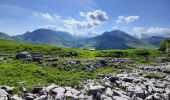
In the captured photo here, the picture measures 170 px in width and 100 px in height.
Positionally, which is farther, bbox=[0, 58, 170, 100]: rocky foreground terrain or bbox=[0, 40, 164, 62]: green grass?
bbox=[0, 40, 164, 62]: green grass

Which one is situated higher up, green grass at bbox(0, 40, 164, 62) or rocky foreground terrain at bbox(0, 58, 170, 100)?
green grass at bbox(0, 40, 164, 62)

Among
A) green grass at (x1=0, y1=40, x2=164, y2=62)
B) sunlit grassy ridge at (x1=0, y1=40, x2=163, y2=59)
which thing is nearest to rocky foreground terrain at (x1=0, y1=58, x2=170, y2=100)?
green grass at (x1=0, y1=40, x2=164, y2=62)

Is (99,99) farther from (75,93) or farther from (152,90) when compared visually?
(152,90)

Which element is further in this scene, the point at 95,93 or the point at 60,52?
the point at 60,52

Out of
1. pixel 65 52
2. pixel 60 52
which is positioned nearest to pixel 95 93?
pixel 60 52

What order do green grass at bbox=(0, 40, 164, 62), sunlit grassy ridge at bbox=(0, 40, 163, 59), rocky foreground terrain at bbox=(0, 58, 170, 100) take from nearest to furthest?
rocky foreground terrain at bbox=(0, 58, 170, 100)
green grass at bbox=(0, 40, 164, 62)
sunlit grassy ridge at bbox=(0, 40, 163, 59)

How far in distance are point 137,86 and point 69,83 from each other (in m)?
9.29

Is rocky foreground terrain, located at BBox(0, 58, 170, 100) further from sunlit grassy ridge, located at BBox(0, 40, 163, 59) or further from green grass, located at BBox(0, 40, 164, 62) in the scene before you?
sunlit grassy ridge, located at BBox(0, 40, 163, 59)

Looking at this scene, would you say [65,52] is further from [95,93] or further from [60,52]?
[95,93]

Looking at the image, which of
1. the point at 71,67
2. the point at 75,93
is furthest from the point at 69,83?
the point at 71,67

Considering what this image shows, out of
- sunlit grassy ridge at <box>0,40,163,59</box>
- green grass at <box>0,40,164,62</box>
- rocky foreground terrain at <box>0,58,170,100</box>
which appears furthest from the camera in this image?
sunlit grassy ridge at <box>0,40,163,59</box>

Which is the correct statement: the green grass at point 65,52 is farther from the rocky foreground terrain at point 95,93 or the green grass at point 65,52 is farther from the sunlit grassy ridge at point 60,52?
the rocky foreground terrain at point 95,93

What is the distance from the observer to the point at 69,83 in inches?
1412

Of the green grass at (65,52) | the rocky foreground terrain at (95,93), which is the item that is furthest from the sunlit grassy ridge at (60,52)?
the rocky foreground terrain at (95,93)
